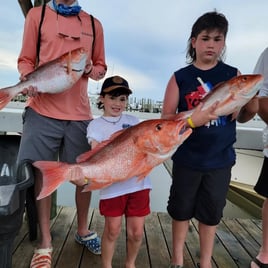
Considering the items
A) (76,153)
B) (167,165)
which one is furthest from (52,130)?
(167,165)

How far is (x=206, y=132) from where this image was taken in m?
1.69

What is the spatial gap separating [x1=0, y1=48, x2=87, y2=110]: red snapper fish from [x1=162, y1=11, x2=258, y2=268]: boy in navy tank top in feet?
1.73

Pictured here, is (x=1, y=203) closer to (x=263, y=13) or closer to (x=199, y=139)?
(x=199, y=139)

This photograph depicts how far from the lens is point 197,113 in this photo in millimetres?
1409

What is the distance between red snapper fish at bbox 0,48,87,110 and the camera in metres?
1.59

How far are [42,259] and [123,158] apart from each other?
984 millimetres

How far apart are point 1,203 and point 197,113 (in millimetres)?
897

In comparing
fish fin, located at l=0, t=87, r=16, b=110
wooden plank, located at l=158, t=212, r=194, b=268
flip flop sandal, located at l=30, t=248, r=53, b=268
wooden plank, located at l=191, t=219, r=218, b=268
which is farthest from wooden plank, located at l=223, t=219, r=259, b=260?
fish fin, located at l=0, t=87, r=16, b=110

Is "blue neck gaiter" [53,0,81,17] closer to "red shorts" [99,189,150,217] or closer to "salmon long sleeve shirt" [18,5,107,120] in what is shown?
"salmon long sleeve shirt" [18,5,107,120]

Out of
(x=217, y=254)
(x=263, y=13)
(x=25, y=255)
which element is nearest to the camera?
(x=25, y=255)

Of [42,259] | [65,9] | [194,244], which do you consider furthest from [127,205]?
[65,9]

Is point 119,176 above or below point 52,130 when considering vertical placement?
below

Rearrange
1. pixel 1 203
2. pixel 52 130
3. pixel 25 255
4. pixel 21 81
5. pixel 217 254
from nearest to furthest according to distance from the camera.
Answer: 1. pixel 1 203
2. pixel 21 81
3. pixel 52 130
4. pixel 25 255
5. pixel 217 254

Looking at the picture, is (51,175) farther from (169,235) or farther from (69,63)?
(169,235)
